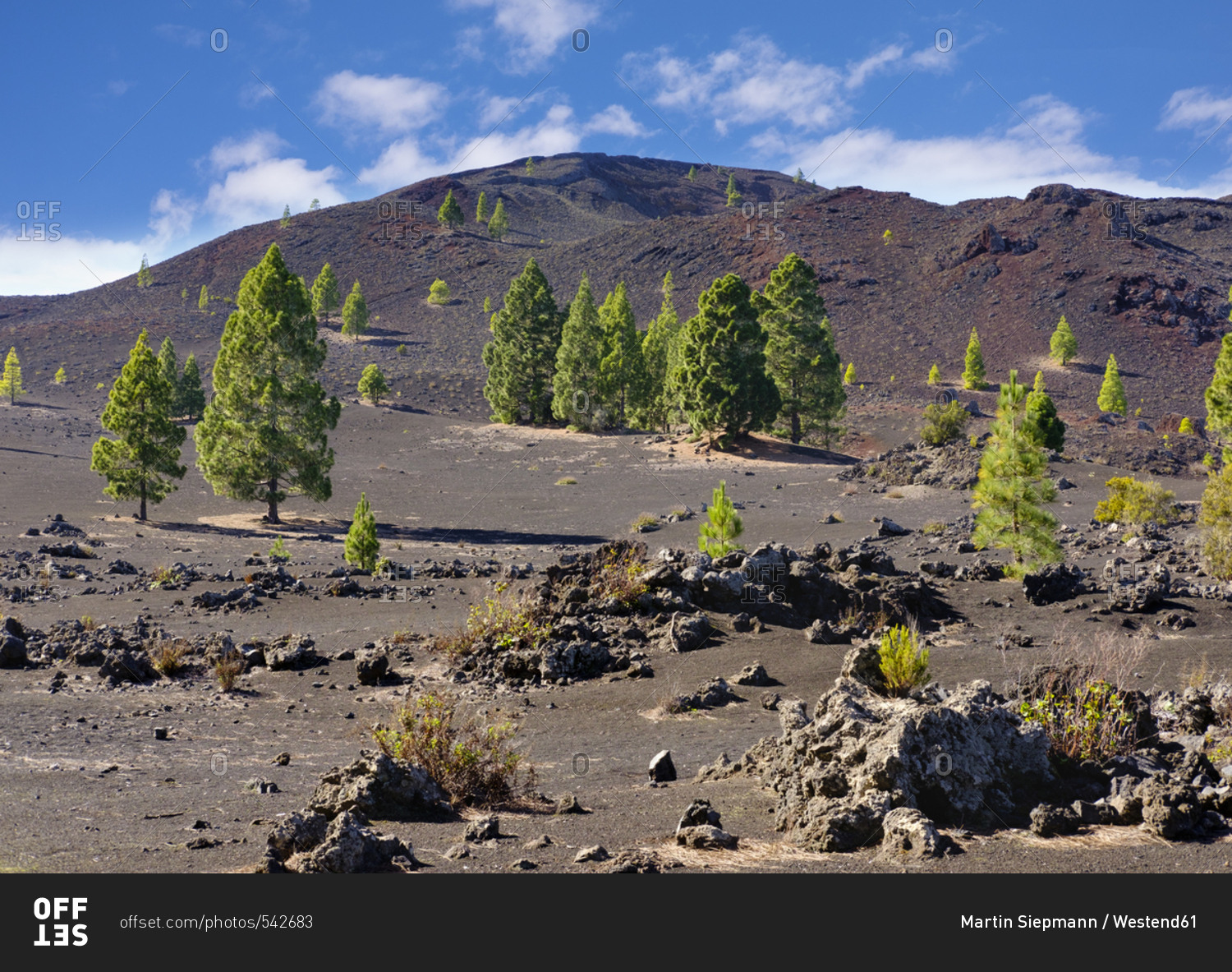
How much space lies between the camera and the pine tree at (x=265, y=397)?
97.5ft

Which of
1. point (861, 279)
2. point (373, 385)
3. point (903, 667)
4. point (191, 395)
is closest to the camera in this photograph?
point (903, 667)

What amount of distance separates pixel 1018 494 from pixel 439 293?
321ft

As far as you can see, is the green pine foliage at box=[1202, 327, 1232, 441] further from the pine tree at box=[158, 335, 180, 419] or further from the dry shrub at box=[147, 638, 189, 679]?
the pine tree at box=[158, 335, 180, 419]

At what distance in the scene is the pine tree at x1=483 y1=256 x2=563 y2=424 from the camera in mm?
56906

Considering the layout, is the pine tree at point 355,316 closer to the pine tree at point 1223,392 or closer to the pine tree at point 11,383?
the pine tree at point 11,383

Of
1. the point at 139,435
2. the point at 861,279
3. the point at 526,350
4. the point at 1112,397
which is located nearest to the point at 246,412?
the point at 139,435

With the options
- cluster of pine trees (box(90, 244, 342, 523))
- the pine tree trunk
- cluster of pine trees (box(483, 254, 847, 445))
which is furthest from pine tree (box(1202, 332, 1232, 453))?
the pine tree trunk

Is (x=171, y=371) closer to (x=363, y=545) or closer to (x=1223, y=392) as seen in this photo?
(x=363, y=545)

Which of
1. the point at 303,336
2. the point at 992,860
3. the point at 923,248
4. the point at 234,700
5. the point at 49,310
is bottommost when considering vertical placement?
the point at 234,700

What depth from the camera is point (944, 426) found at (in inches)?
1677

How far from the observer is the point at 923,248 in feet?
372
